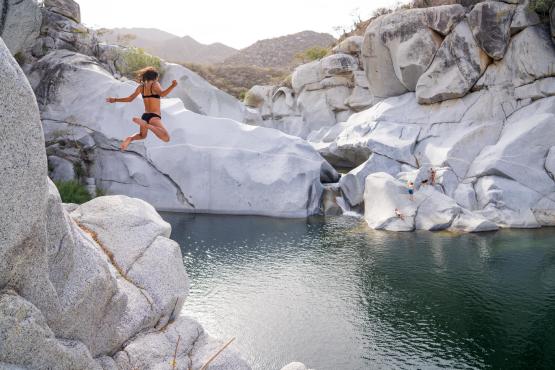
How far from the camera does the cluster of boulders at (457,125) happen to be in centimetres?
2253

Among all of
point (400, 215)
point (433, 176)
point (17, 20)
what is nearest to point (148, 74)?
point (17, 20)

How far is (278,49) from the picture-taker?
94125 millimetres

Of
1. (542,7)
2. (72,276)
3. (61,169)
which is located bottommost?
(61,169)

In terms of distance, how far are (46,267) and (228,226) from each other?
1736cm

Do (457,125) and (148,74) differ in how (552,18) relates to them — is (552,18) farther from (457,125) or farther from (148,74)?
(148,74)

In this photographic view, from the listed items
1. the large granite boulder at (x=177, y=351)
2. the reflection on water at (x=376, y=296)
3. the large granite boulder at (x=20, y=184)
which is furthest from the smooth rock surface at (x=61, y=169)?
the large granite boulder at (x=20, y=184)

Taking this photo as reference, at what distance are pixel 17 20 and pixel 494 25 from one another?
→ 23470mm

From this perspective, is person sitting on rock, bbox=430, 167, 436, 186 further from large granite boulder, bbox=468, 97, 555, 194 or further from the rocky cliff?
large granite boulder, bbox=468, 97, 555, 194

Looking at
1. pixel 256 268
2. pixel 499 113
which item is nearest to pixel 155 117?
pixel 256 268

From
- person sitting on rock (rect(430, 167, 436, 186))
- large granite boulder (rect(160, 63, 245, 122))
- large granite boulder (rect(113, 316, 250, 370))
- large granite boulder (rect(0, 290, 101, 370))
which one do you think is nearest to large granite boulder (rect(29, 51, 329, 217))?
person sitting on rock (rect(430, 167, 436, 186))

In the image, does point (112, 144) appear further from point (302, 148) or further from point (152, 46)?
point (152, 46)

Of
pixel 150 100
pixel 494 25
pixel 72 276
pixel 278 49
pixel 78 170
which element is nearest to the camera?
pixel 72 276

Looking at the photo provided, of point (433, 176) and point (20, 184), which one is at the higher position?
point (20, 184)

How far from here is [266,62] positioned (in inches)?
3573
